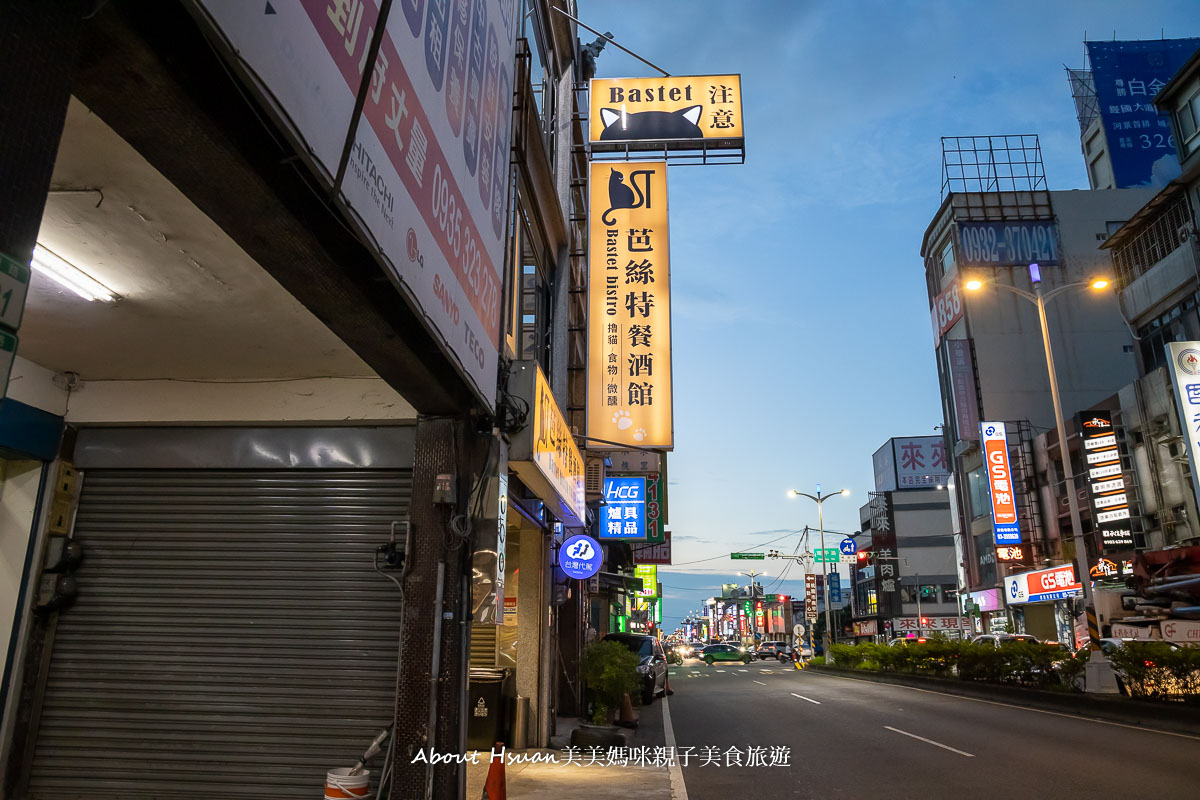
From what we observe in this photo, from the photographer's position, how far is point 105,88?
9.42ft

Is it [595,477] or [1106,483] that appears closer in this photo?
[595,477]

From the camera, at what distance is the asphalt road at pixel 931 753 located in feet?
28.8

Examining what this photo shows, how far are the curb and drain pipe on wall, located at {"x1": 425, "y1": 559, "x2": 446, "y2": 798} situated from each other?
13.0 meters

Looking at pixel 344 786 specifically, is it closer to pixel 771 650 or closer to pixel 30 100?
pixel 30 100

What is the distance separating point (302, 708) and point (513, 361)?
164 inches

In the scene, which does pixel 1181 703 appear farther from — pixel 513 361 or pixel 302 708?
pixel 302 708

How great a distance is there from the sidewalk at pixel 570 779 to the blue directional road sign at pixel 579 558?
2.78 metres

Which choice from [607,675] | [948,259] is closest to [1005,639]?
[607,675]

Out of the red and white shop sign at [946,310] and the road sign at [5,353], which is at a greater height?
the red and white shop sign at [946,310]

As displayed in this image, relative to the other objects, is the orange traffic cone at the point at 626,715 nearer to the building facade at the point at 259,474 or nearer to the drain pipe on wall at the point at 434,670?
the building facade at the point at 259,474

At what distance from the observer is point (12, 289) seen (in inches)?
82.2

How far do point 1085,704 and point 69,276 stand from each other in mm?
18869

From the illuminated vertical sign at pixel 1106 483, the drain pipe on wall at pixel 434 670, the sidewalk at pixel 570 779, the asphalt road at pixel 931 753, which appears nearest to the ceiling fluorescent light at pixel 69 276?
the drain pipe on wall at pixel 434 670

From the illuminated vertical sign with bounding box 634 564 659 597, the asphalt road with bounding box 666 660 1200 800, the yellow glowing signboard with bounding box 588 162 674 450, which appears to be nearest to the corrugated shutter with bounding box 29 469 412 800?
the asphalt road with bounding box 666 660 1200 800
